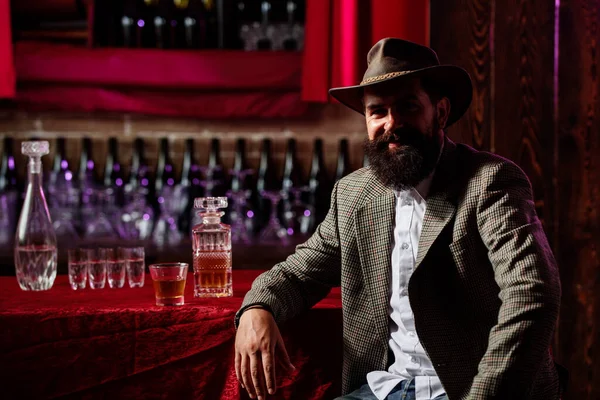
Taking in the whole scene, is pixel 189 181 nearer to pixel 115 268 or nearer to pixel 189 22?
pixel 189 22

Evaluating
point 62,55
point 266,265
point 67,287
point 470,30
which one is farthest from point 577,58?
point 62,55

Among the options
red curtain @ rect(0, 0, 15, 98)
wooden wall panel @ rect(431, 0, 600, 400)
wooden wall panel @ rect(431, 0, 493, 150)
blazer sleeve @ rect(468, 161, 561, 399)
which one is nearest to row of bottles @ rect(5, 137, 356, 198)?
red curtain @ rect(0, 0, 15, 98)

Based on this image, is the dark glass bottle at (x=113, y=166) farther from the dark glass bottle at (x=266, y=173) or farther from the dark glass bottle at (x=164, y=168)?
the dark glass bottle at (x=266, y=173)

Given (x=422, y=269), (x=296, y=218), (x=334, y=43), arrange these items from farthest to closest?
1. (x=296, y=218)
2. (x=334, y=43)
3. (x=422, y=269)

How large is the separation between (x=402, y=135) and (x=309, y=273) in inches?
15.5

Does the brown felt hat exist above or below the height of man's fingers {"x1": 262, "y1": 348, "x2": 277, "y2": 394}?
above

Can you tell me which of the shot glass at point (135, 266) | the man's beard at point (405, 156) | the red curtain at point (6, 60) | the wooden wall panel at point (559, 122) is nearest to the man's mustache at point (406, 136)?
the man's beard at point (405, 156)

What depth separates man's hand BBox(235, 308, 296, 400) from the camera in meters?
1.55

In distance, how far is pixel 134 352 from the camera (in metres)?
1.71

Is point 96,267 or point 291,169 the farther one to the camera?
point 291,169

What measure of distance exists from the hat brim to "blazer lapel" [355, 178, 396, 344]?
268 mm

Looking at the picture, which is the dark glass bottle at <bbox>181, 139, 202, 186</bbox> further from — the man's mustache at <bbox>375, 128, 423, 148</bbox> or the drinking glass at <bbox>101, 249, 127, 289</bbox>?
the man's mustache at <bbox>375, 128, 423, 148</bbox>

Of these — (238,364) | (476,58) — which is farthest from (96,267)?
(476,58)

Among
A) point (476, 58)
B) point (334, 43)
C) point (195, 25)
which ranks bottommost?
point (476, 58)
